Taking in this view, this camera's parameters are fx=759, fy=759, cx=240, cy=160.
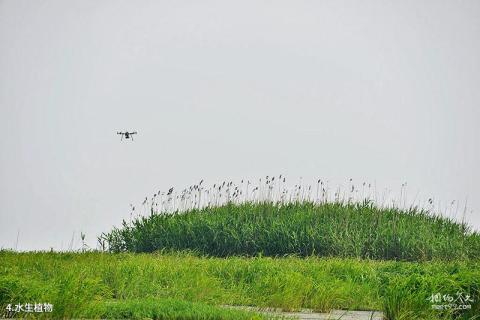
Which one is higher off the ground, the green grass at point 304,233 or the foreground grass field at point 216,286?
the green grass at point 304,233

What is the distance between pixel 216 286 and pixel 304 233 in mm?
5436

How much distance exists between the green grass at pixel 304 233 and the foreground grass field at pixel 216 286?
315 cm

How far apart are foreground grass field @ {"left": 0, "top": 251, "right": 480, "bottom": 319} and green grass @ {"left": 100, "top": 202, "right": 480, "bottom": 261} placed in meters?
3.15

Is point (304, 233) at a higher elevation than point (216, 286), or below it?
higher

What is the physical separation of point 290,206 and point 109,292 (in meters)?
8.04

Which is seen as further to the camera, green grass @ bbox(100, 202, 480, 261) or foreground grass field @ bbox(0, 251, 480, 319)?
green grass @ bbox(100, 202, 480, 261)

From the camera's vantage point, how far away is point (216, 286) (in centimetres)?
967

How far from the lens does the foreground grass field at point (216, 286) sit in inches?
302

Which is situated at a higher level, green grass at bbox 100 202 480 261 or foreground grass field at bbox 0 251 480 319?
green grass at bbox 100 202 480 261

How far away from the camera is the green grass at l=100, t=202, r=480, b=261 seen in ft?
48.3

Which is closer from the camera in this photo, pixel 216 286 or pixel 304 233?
pixel 216 286

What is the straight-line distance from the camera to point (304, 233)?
14.9 m

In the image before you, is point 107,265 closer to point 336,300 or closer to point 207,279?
point 207,279

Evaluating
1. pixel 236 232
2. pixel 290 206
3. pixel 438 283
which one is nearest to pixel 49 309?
pixel 438 283
